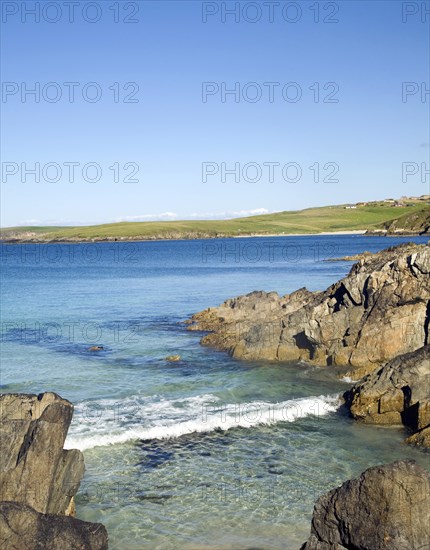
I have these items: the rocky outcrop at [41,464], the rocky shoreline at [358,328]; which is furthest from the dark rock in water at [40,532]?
the rocky shoreline at [358,328]

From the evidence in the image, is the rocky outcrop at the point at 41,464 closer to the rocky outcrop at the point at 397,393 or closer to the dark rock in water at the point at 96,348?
the rocky outcrop at the point at 397,393

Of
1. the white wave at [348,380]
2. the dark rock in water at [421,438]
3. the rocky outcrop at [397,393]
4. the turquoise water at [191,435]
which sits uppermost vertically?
the rocky outcrop at [397,393]

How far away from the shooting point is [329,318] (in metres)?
33.9


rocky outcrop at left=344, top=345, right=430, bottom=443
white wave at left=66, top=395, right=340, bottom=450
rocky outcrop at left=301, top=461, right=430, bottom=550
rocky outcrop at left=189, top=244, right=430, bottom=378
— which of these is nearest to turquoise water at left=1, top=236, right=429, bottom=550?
white wave at left=66, top=395, right=340, bottom=450

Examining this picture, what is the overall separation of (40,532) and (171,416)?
516 inches

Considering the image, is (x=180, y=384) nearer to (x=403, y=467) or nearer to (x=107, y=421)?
(x=107, y=421)

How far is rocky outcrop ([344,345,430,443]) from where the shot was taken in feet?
74.3

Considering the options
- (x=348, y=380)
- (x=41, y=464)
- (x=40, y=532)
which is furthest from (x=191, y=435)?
(x=40, y=532)

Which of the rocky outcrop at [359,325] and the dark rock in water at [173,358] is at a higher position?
the rocky outcrop at [359,325]

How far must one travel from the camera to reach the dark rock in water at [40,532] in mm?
11875

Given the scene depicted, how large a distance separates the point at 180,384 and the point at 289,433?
885cm

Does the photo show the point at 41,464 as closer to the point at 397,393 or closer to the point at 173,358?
the point at 397,393

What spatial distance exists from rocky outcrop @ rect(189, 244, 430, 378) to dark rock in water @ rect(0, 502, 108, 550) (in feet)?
65.0

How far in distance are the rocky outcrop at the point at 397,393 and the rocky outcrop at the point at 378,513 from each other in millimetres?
10727
